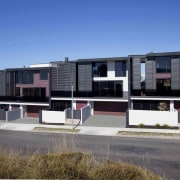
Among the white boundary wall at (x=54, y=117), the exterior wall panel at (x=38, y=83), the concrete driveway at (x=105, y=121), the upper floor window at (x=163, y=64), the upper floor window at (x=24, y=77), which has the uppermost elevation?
the upper floor window at (x=163, y=64)

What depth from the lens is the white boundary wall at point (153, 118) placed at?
2770cm

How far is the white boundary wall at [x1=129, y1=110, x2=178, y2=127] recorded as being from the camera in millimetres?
27703

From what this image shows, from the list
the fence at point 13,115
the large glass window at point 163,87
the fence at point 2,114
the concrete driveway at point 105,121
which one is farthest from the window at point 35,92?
the large glass window at point 163,87

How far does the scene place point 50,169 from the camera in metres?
7.15

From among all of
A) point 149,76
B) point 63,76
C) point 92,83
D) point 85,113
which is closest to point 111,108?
point 92,83

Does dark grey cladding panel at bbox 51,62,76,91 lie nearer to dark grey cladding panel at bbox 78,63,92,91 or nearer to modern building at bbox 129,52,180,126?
dark grey cladding panel at bbox 78,63,92,91

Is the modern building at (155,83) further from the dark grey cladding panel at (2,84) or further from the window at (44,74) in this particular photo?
the dark grey cladding panel at (2,84)

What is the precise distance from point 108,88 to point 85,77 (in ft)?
12.4

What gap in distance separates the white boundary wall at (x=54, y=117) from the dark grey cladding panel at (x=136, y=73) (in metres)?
10.7

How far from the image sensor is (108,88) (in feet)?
125

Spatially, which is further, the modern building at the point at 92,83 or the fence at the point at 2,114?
the modern building at the point at 92,83

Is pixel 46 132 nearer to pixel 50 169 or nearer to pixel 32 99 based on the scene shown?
pixel 32 99


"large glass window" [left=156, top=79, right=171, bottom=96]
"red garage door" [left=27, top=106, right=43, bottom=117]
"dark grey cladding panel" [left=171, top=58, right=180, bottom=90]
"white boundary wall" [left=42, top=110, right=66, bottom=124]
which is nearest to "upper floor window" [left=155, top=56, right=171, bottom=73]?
"dark grey cladding panel" [left=171, top=58, right=180, bottom=90]

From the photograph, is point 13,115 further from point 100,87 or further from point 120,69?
point 120,69
